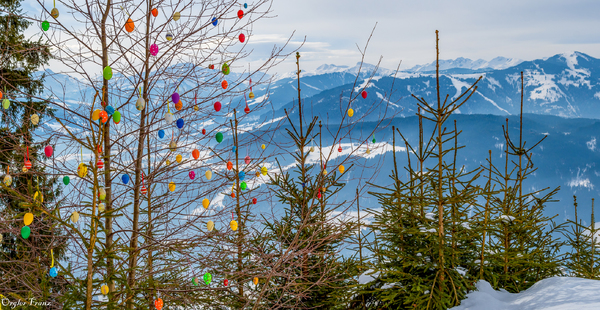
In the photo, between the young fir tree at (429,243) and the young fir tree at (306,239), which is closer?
the young fir tree at (306,239)

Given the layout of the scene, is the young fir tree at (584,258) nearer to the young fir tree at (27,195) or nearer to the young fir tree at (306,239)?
the young fir tree at (306,239)

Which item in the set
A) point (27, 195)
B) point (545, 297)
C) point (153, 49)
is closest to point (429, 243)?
point (545, 297)

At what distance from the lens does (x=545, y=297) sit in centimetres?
329

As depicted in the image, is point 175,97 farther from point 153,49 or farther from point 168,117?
point 153,49

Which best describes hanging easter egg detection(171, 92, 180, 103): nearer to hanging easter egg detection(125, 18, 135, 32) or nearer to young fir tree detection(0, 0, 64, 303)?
hanging easter egg detection(125, 18, 135, 32)

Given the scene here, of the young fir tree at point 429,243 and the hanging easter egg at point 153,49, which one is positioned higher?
the hanging easter egg at point 153,49

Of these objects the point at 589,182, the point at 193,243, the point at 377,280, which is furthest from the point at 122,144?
the point at 589,182

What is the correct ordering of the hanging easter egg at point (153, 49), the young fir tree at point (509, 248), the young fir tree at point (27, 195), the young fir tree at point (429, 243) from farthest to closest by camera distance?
the young fir tree at point (509, 248) → the young fir tree at point (429, 243) → the hanging easter egg at point (153, 49) → the young fir tree at point (27, 195)

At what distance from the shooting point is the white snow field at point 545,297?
291 centimetres

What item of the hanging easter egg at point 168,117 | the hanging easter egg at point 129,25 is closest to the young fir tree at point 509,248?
the hanging easter egg at point 168,117

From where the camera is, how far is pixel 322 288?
17.1 feet

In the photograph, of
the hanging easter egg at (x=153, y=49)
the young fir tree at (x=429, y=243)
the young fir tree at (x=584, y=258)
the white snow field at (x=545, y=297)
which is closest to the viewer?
the white snow field at (x=545, y=297)

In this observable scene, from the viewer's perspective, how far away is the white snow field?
9.55 ft

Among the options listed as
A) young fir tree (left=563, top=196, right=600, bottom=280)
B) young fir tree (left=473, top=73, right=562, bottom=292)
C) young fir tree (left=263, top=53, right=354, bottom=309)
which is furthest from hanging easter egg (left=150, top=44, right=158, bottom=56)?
young fir tree (left=563, top=196, right=600, bottom=280)
